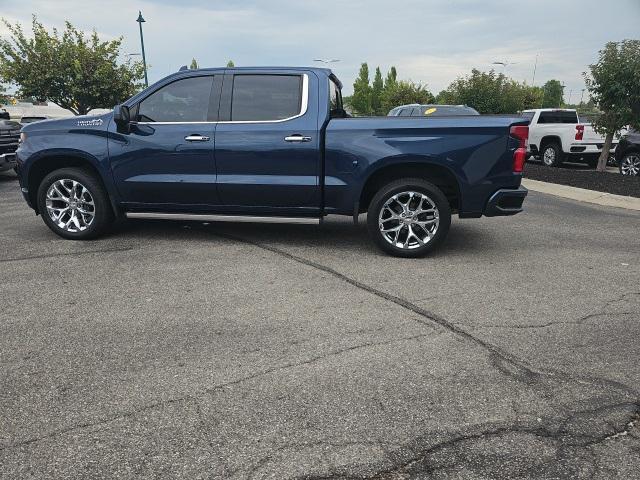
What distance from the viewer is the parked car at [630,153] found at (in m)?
13.1

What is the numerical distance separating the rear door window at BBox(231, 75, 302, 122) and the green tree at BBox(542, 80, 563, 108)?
94066 mm

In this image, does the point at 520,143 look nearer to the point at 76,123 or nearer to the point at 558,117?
the point at 76,123

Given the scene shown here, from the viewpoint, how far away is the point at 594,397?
9.80 ft

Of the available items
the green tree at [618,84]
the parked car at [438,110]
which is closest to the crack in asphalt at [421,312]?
the parked car at [438,110]

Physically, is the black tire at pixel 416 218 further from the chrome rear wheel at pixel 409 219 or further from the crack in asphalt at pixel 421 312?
the crack in asphalt at pixel 421 312

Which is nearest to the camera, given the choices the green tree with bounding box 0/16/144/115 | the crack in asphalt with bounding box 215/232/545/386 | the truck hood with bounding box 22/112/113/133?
the crack in asphalt with bounding box 215/232/545/386

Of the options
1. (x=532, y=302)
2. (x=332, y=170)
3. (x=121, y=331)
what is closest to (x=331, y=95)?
(x=332, y=170)

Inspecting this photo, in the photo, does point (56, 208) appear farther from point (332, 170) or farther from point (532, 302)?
point (532, 302)

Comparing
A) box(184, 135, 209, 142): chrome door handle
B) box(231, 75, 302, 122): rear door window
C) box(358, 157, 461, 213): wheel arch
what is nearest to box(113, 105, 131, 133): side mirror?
box(184, 135, 209, 142): chrome door handle

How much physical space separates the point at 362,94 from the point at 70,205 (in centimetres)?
6605

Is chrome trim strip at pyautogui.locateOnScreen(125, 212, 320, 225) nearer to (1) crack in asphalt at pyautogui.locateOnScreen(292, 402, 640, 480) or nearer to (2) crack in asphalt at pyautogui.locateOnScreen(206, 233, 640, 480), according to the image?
(2) crack in asphalt at pyautogui.locateOnScreen(206, 233, 640, 480)

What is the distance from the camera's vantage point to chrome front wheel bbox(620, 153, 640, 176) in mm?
13188

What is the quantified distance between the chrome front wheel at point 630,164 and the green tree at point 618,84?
2.61 feet

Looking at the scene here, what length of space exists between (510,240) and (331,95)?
113 inches
